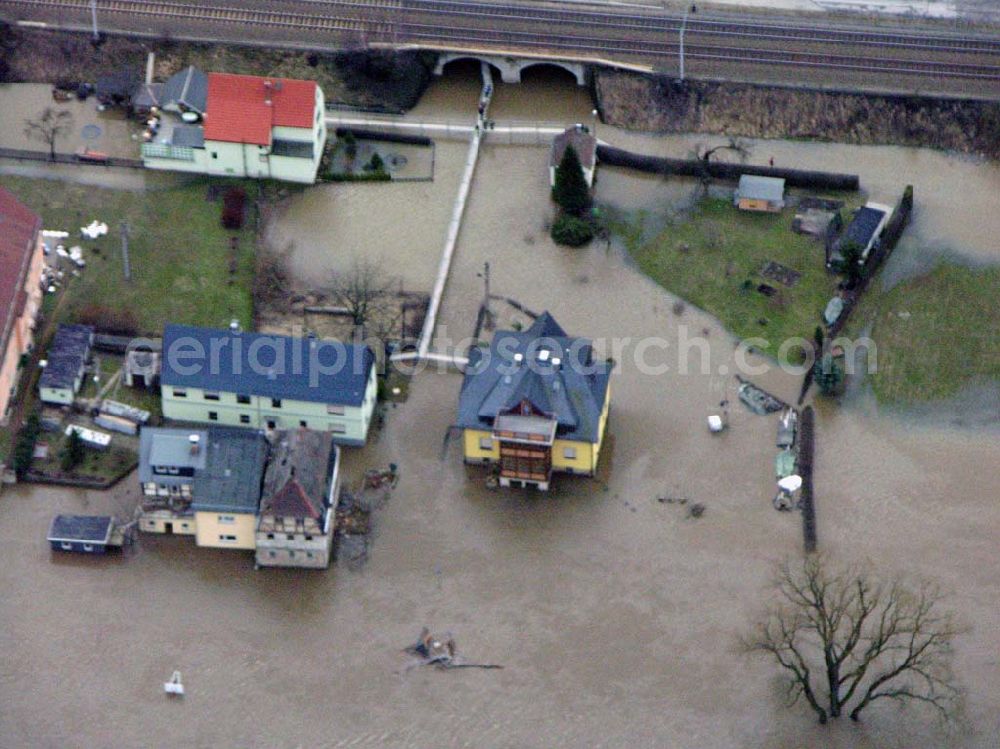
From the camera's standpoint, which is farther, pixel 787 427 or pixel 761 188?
pixel 761 188

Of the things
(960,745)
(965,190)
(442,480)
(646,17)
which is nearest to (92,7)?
(646,17)

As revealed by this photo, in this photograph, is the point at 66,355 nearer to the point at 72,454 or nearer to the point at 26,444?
the point at 26,444

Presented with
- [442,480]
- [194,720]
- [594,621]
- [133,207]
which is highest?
[133,207]

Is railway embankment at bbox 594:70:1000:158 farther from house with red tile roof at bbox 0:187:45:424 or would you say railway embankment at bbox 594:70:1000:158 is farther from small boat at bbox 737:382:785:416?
house with red tile roof at bbox 0:187:45:424

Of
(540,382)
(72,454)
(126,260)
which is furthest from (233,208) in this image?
(540,382)

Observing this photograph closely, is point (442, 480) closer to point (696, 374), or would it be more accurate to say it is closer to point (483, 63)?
point (696, 374)

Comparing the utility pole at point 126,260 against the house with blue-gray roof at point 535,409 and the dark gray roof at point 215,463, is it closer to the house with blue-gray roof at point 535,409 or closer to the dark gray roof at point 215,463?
the dark gray roof at point 215,463
